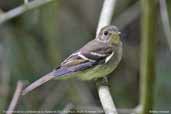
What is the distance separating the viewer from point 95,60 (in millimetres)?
3635

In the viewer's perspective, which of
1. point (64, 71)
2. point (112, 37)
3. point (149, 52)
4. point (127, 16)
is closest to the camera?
point (149, 52)

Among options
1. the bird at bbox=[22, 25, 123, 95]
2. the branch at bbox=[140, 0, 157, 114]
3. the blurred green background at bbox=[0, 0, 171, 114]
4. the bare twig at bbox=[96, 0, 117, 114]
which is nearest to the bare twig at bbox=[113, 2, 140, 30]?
the blurred green background at bbox=[0, 0, 171, 114]

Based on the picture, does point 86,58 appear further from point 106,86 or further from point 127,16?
point 127,16

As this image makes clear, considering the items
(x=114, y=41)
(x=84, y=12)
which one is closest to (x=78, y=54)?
(x=114, y=41)

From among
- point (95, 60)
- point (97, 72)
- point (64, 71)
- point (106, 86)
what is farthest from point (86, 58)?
point (106, 86)

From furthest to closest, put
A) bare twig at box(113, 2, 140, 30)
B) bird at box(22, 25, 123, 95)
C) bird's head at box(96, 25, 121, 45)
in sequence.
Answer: bare twig at box(113, 2, 140, 30) < bird's head at box(96, 25, 121, 45) < bird at box(22, 25, 123, 95)

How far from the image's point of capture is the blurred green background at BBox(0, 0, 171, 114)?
455 cm

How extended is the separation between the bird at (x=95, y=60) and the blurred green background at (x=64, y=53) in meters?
0.45

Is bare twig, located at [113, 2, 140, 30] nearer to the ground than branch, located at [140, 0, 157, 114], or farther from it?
nearer to the ground

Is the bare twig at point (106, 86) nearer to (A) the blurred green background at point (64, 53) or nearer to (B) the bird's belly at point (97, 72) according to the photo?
(B) the bird's belly at point (97, 72)

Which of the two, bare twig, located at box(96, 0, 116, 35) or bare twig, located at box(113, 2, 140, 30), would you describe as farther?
bare twig, located at box(113, 2, 140, 30)

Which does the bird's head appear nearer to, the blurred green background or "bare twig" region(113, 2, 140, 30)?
the blurred green background

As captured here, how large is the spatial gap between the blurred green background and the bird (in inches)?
17.7

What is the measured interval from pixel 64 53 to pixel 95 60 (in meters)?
1.62
